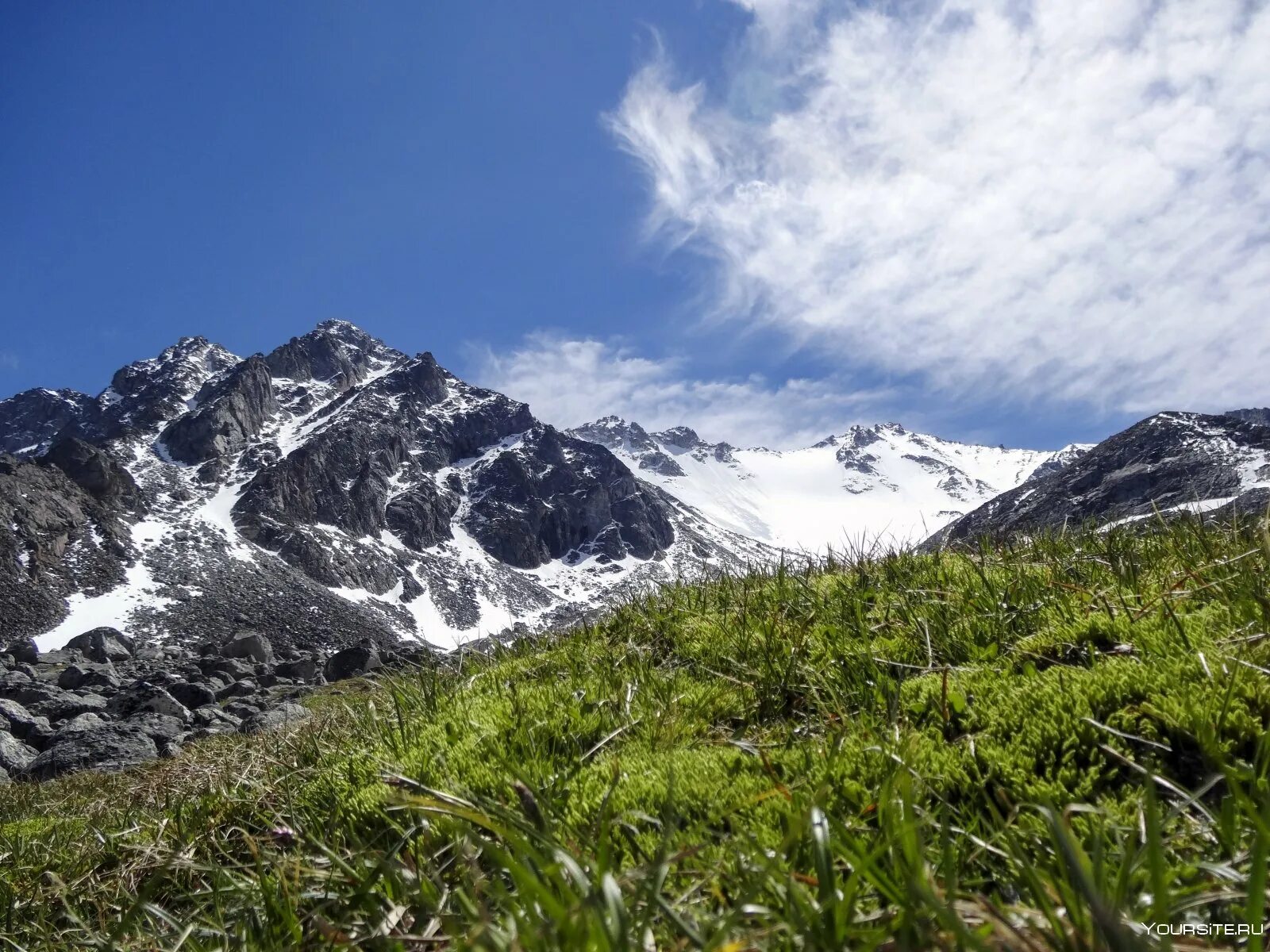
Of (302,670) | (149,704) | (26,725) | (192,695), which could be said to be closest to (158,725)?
(149,704)

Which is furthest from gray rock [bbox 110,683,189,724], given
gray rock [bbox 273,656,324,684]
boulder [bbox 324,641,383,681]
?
boulder [bbox 324,641,383,681]

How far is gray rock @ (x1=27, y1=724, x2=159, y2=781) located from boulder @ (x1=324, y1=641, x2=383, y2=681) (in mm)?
24279

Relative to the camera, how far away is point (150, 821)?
466cm

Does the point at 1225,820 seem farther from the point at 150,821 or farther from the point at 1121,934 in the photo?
the point at 150,821

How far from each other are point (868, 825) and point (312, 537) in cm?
20403

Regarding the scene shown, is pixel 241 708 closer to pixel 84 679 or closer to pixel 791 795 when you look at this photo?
pixel 84 679

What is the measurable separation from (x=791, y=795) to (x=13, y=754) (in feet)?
97.1

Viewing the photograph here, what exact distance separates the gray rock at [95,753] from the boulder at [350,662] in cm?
2428

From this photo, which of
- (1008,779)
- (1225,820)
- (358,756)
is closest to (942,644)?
(1008,779)

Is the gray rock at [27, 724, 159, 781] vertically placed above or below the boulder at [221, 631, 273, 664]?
below

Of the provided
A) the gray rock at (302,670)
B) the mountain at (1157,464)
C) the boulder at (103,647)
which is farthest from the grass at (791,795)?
the mountain at (1157,464)

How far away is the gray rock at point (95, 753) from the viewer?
19.0m

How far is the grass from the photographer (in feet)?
5.43

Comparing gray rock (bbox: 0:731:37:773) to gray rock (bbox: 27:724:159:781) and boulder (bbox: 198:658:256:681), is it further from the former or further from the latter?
boulder (bbox: 198:658:256:681)
